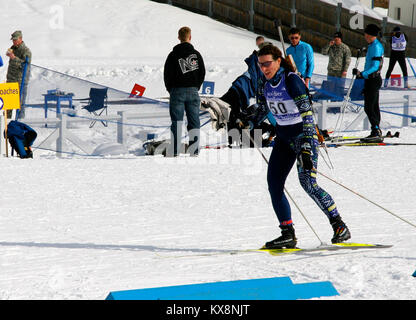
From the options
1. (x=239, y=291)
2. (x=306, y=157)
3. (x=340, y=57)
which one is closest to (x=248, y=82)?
(x=340, y=57)

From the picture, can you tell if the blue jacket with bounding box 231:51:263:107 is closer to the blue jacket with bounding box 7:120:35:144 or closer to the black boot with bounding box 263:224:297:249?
the blue jacket with bounding box 7:120:35:144

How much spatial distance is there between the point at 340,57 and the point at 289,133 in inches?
407

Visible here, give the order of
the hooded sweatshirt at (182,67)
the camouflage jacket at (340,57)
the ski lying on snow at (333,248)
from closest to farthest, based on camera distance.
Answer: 1. the ski lying on snow at (333,248)
2. the hooded sweatshirt at (182,67)
3. the camouflage jacket at (340,57)

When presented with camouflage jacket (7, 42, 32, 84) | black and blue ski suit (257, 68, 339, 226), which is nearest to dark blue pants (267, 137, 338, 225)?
black and blue ski suit (257, 68, 339, 226)

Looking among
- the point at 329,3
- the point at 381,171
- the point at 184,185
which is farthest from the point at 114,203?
the point at 329,3

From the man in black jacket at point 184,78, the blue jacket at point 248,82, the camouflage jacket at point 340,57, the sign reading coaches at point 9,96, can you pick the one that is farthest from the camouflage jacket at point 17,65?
the camouflage jacket at point 340,57

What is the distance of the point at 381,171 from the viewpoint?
9852 mm

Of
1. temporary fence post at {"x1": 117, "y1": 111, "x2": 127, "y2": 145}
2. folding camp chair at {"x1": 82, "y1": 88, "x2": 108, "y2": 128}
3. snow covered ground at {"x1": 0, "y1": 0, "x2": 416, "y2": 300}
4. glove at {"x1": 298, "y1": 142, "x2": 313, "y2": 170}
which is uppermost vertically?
folding camp chair at {"x1": 82, "y1": 88, "x2": 108, "y2": 128}

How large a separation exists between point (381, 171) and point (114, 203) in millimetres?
3683

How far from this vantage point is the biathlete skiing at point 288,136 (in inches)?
220

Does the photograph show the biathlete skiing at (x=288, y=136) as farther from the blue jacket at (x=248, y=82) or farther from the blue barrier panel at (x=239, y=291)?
the blue jacket at (x=248, y=82)

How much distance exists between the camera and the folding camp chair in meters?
12.0

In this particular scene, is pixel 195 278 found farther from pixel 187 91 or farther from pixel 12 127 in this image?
pixel 12 127

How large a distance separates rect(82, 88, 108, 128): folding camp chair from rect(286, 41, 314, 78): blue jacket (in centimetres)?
295
